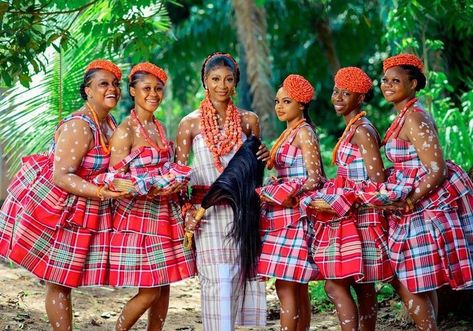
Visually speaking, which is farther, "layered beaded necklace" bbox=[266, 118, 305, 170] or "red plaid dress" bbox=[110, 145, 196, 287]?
"layered beaded necklace" bbox=[266, 118, 305, 170]

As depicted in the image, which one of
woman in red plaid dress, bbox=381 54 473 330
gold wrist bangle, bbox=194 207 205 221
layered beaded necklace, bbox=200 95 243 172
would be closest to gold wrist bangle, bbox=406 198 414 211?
woman in red plaid dress, bbox=381 54 473 330

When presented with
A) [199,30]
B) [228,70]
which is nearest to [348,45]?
[199,30]

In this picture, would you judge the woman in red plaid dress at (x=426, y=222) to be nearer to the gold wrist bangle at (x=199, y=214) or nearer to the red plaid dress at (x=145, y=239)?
the gold wrist bangle at (x=199, y=214)

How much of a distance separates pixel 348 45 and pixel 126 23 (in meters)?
11.3

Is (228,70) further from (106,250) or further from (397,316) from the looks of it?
(397,316)

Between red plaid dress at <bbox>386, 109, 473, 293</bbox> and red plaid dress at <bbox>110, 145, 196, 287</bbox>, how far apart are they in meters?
1.32

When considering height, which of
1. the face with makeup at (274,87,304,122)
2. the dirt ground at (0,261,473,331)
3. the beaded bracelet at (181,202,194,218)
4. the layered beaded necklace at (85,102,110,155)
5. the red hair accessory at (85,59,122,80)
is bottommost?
the dirt ground at (0,261,473,331)

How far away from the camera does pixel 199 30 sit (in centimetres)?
1745

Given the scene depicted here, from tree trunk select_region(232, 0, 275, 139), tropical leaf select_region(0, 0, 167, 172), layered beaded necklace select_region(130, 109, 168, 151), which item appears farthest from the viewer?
tree trunk select_region(232, 0, 275, 139)

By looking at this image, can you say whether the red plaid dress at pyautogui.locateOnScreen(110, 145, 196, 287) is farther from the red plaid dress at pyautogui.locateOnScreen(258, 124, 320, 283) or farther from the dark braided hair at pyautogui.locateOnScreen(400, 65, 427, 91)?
the dark braided hair at pyautogui.locateOnScreen(400, 65, 427, 91)

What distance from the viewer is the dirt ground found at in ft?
22.7

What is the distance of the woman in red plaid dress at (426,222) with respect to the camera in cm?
529

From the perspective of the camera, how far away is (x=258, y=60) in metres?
13.0

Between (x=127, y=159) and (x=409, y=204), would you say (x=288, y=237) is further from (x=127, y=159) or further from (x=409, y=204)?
(x=127, y=159)
